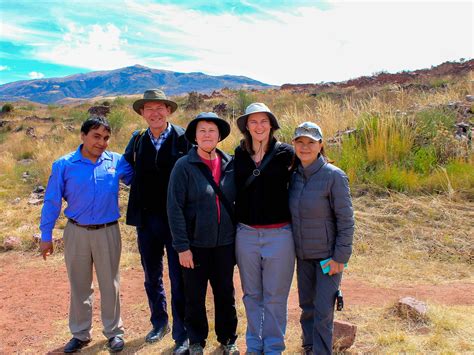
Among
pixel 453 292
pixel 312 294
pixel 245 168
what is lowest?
pixel 453 292

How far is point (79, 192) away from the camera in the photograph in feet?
10.3

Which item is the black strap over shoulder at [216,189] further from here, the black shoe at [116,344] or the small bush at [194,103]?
the small bush at [194,103]

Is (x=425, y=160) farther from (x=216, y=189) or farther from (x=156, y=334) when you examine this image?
(x=156, y=334)

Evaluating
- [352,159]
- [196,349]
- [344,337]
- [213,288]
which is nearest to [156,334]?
[196,349]

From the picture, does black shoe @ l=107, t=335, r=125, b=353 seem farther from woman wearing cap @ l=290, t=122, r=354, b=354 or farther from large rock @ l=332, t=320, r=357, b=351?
large rock @ l=332, t=320, r=357, b=351

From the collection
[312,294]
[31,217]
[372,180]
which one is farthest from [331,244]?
[31,217]

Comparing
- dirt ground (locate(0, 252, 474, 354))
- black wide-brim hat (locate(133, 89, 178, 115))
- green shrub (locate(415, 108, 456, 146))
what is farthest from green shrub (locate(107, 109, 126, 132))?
black wide-brim hat (locate(133, 89, 178, 115))

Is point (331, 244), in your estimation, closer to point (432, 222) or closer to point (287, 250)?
point (287, 250)

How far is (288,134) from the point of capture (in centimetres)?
786

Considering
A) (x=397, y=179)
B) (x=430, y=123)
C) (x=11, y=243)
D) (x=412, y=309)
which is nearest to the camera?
(x=412, y=309)

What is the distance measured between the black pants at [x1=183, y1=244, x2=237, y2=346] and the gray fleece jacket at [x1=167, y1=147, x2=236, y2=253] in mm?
110

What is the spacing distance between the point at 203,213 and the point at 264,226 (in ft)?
1.40

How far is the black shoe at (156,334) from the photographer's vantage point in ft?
11.4

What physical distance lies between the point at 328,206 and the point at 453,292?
2248 millimetres
